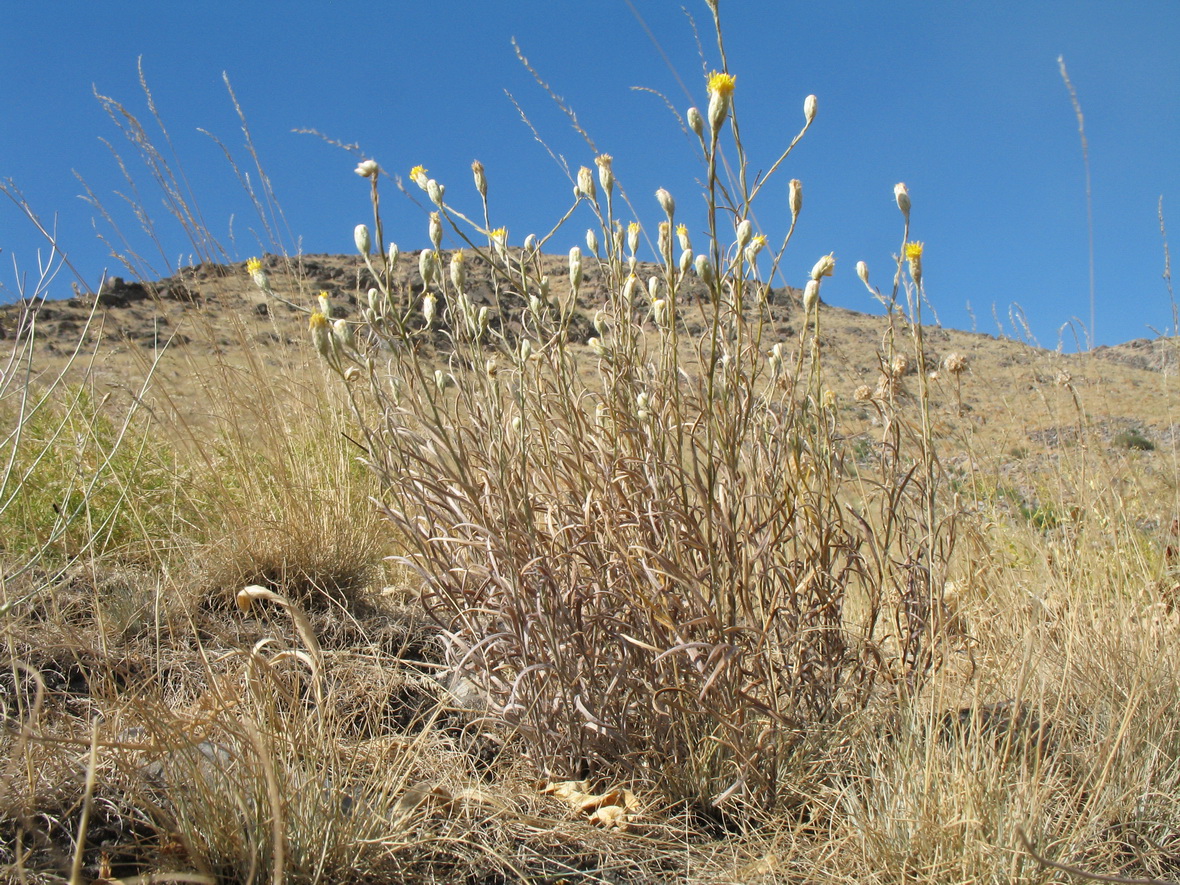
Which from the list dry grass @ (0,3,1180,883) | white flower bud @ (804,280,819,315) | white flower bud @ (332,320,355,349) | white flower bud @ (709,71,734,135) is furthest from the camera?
white flower bud @ (804,280,819,315)

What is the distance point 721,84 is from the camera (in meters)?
1.09

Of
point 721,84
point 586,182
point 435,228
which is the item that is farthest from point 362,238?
point 721,84

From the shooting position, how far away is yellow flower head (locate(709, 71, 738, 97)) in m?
1.09

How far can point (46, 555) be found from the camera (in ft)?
7.71

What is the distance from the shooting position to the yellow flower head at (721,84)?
1.09 m

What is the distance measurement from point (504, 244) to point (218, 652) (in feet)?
4.47

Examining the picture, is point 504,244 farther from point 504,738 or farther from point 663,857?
point 663,857

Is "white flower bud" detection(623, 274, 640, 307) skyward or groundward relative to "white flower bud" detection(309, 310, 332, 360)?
skyward

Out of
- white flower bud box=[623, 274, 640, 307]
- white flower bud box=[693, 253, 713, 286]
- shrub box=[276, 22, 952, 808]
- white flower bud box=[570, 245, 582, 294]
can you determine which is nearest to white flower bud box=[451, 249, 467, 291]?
shrub box=[276, 22, 952, 808]

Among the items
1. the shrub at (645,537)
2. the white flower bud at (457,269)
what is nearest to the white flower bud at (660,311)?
the shrub at (645,537)

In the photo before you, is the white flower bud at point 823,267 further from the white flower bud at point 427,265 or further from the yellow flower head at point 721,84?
the white flower bud at point 427,265

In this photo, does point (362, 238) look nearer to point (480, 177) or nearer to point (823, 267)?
point (480, 177)

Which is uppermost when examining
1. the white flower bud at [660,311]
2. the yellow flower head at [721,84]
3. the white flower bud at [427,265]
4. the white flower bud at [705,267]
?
the yellow flower head at [721,84]

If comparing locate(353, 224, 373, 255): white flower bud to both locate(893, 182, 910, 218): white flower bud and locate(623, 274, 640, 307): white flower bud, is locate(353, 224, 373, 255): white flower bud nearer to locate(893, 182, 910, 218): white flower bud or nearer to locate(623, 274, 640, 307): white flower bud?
locate(623, 274, 640, 307): white flower bud
